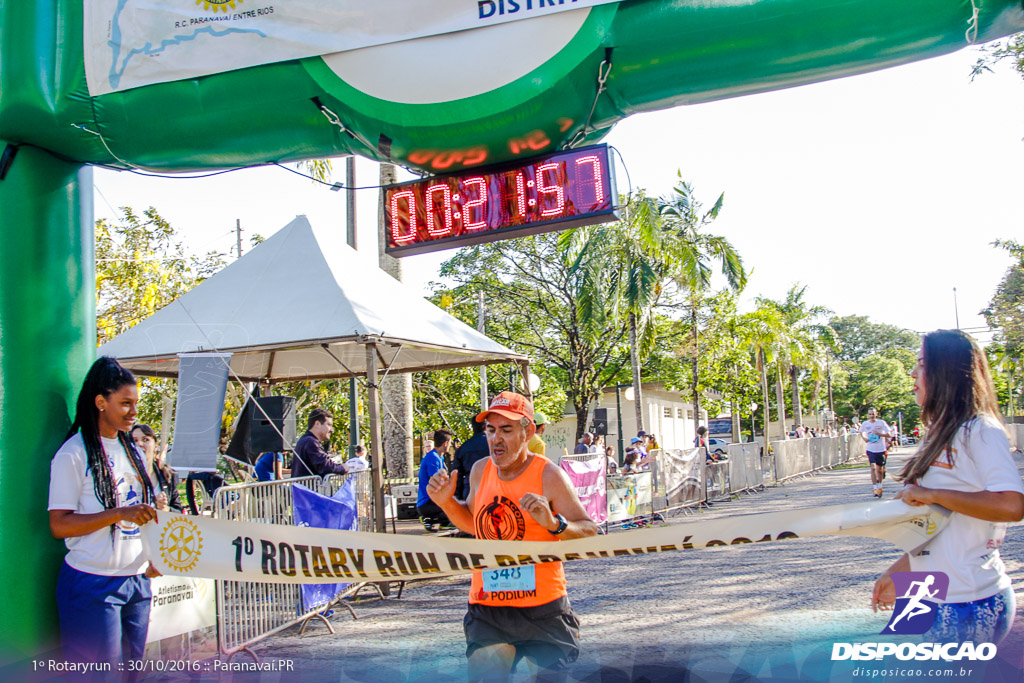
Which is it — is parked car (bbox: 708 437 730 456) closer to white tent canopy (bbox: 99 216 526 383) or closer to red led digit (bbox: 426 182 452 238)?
white tent canopy (bbox: 99 216 526 383)

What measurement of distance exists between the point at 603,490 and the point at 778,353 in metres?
38.9

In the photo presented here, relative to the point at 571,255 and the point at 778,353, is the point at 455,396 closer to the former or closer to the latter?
the point at 571,255

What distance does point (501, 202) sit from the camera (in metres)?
4.54

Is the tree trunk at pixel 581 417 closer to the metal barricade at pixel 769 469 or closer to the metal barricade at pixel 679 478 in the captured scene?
the metal barricade at pixel 769 469

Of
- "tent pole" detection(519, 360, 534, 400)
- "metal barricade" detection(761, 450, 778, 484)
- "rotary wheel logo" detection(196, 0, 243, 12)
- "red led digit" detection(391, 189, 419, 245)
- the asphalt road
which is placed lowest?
"metal barricade" detection(761, 450, 778, 484)

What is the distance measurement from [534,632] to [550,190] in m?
2.37

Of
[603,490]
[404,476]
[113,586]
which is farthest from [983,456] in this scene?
[404,476]

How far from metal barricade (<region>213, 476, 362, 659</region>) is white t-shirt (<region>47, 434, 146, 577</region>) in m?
2.00

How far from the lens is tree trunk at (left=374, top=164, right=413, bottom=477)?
15.2 metres

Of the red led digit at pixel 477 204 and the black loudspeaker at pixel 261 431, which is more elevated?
the red led digit at pixel 477 204

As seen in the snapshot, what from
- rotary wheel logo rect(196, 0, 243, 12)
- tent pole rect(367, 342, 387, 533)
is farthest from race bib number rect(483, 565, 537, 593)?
tent pole rect(367, 342, 387, 533)

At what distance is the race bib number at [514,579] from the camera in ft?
11.4

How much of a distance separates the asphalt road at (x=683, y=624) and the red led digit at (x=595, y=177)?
101 inches

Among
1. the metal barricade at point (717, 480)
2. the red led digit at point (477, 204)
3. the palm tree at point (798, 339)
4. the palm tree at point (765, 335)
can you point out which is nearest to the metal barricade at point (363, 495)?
the red led digit at point (477, 204)
